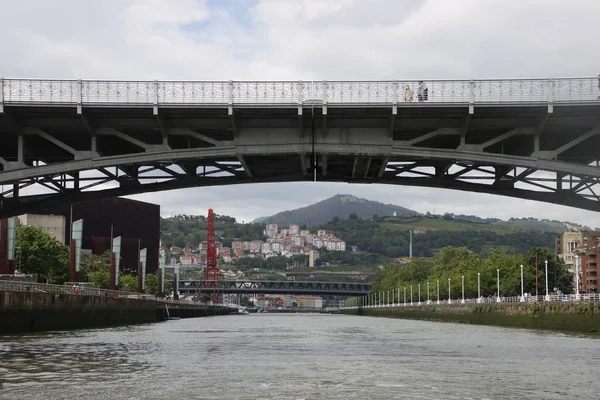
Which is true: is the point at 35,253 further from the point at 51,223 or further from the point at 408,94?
the point at 408,94

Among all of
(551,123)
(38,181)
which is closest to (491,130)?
(551,123)

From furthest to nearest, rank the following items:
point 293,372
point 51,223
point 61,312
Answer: point 51,223, point 61,312, point 293,372

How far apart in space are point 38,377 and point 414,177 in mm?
21081

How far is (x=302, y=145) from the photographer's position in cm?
3800

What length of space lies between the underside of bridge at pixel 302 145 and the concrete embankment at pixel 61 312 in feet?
41.1

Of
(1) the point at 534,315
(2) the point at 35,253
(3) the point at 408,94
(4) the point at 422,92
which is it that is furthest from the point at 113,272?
(4) the point at 422,92

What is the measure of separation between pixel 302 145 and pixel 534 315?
160 feet

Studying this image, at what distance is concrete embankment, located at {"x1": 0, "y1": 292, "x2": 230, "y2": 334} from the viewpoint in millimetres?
52938

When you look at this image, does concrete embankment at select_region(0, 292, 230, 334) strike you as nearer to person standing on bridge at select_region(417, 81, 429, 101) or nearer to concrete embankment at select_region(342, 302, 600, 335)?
person standing on bridge at select_region(417, 81, 429, 101)

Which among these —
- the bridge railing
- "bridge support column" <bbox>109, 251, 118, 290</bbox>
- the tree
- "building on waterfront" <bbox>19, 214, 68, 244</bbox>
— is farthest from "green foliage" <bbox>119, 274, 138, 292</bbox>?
the bridge railing

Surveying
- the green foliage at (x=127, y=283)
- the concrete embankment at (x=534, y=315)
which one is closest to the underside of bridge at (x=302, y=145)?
the concrete embankment at (x=534, y=315)

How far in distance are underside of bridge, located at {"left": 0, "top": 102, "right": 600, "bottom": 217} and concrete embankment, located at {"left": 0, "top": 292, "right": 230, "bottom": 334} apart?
12519mm

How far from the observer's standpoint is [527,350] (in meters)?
40.9

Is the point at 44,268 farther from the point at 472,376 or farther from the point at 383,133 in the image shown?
the point at 472,376
